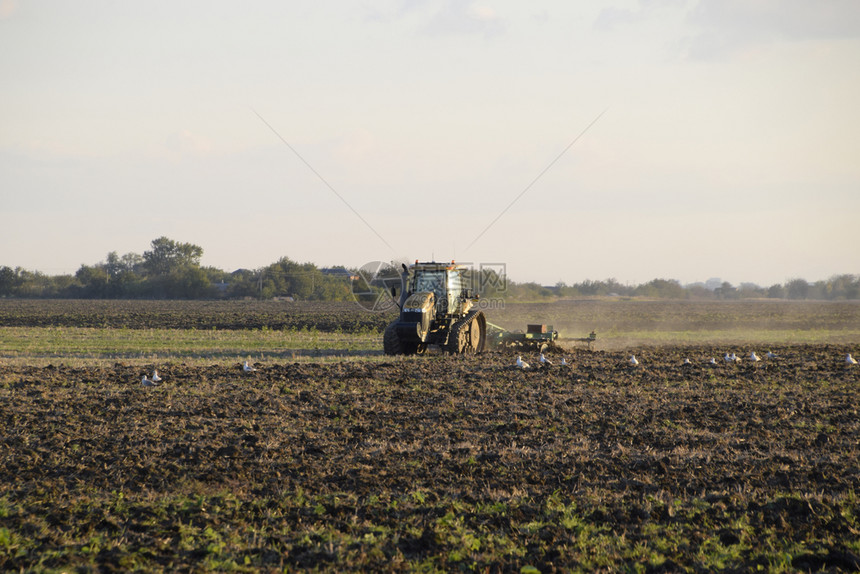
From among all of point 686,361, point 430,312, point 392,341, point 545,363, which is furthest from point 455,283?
point 686,361

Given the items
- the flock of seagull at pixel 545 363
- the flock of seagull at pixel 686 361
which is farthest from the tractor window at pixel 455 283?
the flock of seagull at pixel 545 363

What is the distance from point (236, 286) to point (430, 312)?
79.2m

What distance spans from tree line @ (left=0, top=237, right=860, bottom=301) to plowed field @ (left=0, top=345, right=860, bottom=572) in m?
64.3

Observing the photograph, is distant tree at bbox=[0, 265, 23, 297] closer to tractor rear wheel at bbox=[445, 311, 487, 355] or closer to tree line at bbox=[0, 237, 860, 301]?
tree line at bbox=[0, 237, 860, 301]

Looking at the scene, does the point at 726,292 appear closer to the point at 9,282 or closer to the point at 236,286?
the point at 236,286

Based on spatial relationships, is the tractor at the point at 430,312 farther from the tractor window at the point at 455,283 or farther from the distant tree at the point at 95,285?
the distant tree at the point at 95,285

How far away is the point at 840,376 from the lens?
61.0 ft

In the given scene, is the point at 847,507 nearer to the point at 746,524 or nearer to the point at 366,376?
the point at 746,524

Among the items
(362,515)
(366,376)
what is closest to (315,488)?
(362,515)

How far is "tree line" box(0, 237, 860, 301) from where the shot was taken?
313 ft

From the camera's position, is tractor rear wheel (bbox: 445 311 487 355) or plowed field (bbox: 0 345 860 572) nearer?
plowed field (bbox: 0 345 860 572)

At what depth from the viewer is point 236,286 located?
9706 cm

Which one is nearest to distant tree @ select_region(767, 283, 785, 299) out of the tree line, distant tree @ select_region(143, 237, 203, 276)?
the tree line

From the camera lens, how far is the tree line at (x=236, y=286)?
95.3 metres
